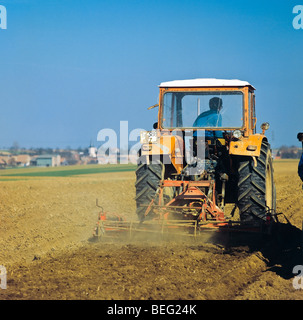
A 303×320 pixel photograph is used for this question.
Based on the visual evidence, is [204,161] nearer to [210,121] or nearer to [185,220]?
[210,121]

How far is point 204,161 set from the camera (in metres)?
8.59

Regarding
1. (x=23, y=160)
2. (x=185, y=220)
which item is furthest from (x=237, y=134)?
(x=23, y=160)

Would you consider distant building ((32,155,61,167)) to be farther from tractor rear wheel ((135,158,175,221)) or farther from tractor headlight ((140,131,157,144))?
tractor headlight ((140,131,157,144))

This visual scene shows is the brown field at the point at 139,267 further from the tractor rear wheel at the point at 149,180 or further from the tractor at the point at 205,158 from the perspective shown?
the tractor rear wheel at the point at 149,180

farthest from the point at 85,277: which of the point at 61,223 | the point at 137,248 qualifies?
the point at 61,223

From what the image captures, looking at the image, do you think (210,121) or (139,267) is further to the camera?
(210,121)

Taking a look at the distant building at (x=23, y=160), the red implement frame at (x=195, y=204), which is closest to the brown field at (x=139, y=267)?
the red implement frame at (x=195, y=204)

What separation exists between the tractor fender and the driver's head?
0.90 m

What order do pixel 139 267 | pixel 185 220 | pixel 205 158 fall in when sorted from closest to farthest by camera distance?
pixel 139 267 < pixel 185 220 < pixel 205 158

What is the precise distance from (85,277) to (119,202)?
9221mm

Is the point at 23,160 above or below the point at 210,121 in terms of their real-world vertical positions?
below

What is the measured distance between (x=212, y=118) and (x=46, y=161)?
69037 mm

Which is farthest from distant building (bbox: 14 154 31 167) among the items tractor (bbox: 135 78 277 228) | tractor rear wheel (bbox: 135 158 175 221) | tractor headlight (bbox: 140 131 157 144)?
tractor headlight (bbox: 140 131 157 144)
